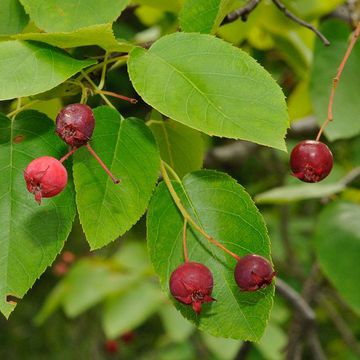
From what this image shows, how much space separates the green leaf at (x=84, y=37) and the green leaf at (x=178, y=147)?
0.19 meters

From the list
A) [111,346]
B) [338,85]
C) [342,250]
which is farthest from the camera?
[111,346]

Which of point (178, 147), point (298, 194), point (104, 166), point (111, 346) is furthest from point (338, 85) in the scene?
point (111, 346)

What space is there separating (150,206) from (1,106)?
1.41 m

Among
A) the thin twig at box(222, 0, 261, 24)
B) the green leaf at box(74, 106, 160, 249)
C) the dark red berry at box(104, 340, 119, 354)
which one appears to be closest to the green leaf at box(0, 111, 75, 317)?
the green leaf at box(74, 106, 160, 249)

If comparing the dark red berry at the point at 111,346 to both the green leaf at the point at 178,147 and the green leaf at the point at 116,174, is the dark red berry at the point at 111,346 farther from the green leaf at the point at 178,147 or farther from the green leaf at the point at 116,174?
the green leaf at the point at 116,174

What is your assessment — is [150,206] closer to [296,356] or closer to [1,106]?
[296,356]

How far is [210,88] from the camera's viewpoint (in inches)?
29.4

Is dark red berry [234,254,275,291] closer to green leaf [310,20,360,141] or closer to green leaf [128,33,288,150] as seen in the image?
green leaf [128,33,288,150]

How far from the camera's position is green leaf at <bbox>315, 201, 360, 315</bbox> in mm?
1547

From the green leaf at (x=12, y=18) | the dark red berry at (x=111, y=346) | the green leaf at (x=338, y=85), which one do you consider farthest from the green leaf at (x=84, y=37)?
the dark red berry at (x=111, y=346)

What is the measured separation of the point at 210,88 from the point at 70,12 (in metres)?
0.20

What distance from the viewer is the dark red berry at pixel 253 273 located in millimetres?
745

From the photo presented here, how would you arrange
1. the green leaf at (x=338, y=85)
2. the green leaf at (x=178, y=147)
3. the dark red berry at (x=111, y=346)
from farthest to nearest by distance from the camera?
the dark red berry at (x=111, y=346)
the green leaf at (x=338, y=85)
the green leaf at (x=178, y=147)

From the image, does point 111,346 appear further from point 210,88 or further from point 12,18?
point 210,88
